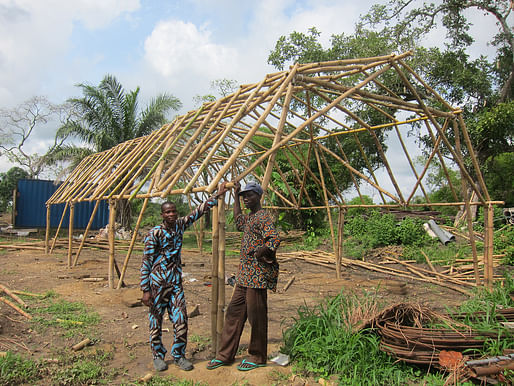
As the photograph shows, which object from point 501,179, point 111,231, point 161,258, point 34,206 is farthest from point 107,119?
point 501,179

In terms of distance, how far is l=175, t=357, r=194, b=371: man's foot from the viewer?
3.94m

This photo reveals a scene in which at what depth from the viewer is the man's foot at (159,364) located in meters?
3.95

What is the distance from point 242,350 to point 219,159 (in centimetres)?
776

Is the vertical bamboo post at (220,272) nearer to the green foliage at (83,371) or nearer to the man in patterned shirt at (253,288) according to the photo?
the man in patterned shirt at (253,288)

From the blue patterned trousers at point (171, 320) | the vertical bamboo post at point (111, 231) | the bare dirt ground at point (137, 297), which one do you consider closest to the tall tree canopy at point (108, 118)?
the bare dirt ground at point (137, 297)

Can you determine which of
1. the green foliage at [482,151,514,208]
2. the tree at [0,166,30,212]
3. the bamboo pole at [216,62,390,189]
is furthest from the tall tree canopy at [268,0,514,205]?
the tree at [0,166,30,212]

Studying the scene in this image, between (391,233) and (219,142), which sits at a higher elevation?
(219,142)

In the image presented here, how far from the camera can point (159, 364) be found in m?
3.97

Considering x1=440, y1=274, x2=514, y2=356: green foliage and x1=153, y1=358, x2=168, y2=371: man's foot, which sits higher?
x1=440, y1=274, x2=514, y2=356: green foliage

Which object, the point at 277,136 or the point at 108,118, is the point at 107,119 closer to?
the point at 108,118

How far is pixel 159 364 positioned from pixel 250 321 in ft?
3.51

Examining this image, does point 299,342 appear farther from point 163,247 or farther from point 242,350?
point 163,247

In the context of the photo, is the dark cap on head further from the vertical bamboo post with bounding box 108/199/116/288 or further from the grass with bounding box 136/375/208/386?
the vertical bamboo post with bounding box 108/199/116/288

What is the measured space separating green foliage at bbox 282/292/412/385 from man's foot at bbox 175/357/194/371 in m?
1.08
